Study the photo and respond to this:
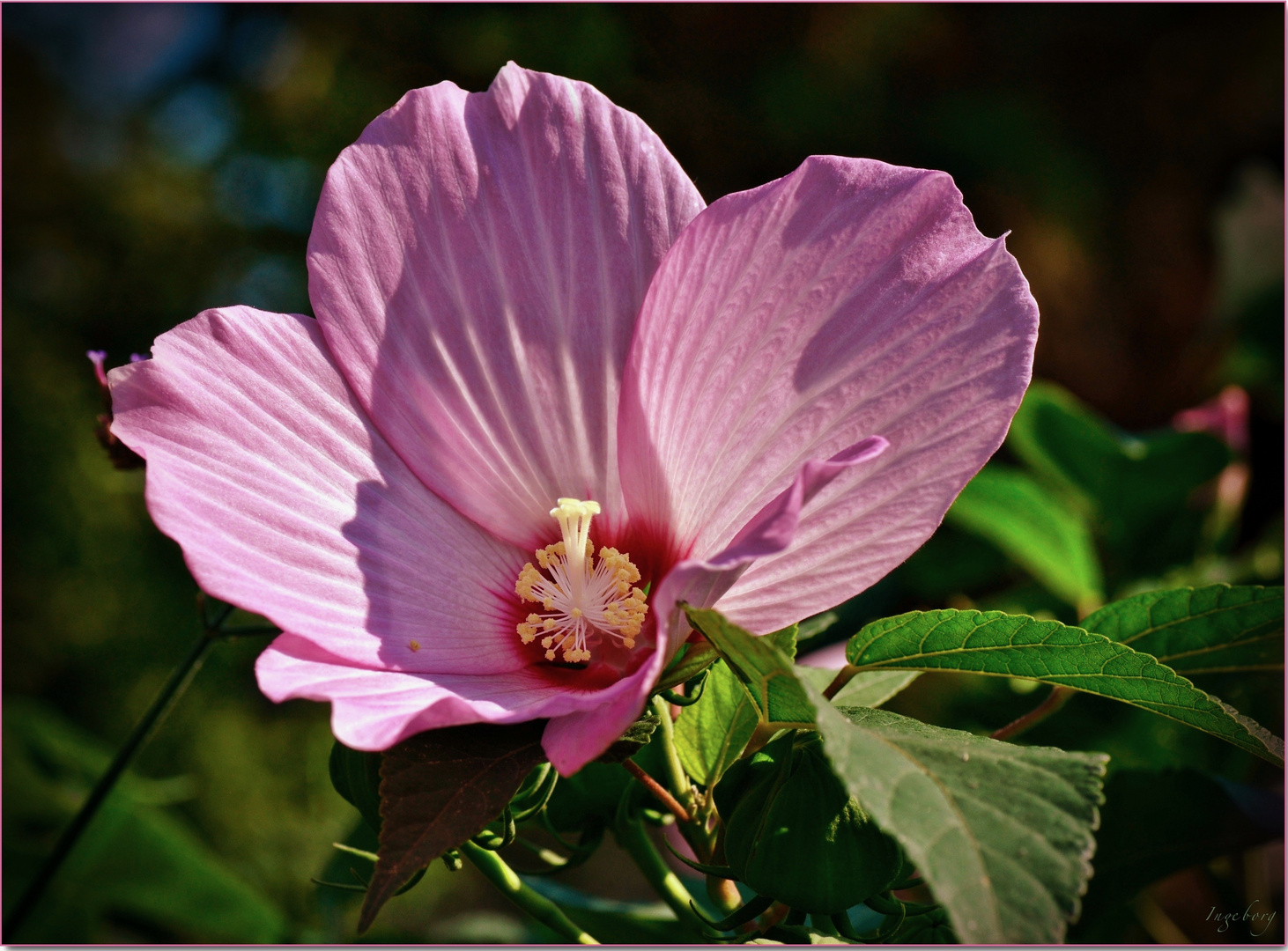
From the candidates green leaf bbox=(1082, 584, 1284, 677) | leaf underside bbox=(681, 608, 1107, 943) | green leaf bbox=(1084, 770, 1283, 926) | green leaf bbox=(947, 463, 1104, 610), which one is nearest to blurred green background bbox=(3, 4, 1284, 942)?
green leaf bbox=(947, 463, 1104, 610)

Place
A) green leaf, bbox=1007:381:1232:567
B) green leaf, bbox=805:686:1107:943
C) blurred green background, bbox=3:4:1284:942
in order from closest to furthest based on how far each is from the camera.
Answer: green leaf, bbox=805:686:1107:943 → green leaf, bbox=1007:381:1232:567 → blurred green background, bbox=3:4:1284:942

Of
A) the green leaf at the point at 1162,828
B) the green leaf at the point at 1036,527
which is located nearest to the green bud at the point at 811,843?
the green leaf at the point at 1162,828

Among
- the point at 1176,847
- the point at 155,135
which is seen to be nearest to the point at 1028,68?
the point at 155,135

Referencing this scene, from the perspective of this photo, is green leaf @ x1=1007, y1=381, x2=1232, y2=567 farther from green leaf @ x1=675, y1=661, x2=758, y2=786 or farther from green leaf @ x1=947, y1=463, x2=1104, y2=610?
green leaf @ x1=675, y1=661, x2=758, y2=786

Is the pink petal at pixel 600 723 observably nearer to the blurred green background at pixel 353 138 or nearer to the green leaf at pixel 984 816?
the green leaf at pixel 984 816

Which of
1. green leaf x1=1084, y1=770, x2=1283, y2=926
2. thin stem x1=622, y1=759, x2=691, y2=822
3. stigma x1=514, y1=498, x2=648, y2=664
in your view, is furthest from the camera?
green leaf x1=1084, y1=770, x2=1283, y2=926

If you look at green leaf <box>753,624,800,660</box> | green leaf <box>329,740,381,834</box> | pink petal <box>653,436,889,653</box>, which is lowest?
green leaf <box>329,740,381,834</box>

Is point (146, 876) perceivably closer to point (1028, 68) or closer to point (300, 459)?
point (300, 459)
